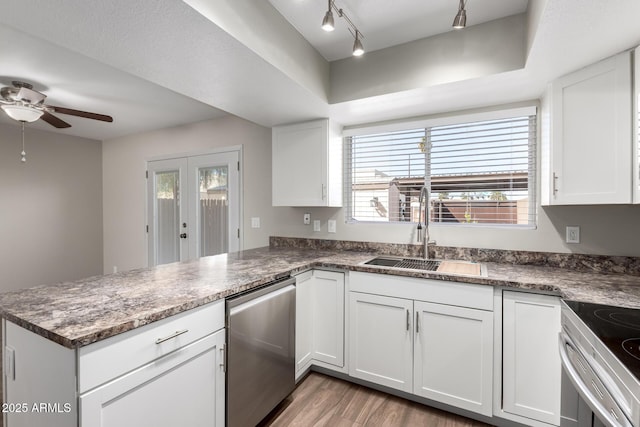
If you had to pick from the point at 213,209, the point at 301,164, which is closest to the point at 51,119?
the point at 213,209

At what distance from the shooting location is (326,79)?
7.06ft

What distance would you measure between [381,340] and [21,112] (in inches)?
129

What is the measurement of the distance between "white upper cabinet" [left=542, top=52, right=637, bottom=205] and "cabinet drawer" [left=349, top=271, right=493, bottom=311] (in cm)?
71

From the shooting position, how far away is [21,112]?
2.32 metres

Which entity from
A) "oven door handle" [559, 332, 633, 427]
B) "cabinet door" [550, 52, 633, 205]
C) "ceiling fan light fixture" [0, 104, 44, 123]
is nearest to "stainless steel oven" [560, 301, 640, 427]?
"oven door handle" [559, 332, 633, 427]

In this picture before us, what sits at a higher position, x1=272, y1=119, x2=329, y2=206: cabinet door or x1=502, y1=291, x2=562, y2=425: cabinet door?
x1=272, y1=119, x2=329, y2=206: cabinet door

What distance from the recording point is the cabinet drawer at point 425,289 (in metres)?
1.67

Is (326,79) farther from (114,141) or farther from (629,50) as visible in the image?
(114,141)

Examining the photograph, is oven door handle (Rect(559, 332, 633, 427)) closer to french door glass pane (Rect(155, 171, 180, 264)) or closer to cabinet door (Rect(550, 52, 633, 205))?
cabinet door (Rect(550, 52, 633, 205))

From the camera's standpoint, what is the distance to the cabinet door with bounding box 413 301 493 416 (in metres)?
1.67

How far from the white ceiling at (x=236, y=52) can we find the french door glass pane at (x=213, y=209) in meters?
0.91

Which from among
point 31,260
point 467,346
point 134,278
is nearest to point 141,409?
point 134,278

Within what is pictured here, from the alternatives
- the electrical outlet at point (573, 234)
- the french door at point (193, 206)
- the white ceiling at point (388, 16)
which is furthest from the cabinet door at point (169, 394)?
the electrical outlet at point (573, 234)

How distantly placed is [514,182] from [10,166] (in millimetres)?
5433
